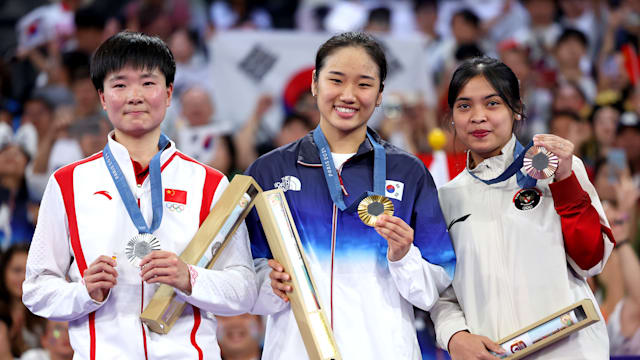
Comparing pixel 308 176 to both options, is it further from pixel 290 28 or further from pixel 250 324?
pixel 290 28

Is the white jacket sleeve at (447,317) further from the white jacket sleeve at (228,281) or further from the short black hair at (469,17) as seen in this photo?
the short black hair at (469,17)

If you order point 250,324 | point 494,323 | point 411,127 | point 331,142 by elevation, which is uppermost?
point 411,127

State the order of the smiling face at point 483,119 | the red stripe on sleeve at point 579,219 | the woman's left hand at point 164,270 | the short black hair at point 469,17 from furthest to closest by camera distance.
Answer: the short black hair at point 469,17 → the smiling face at point 483,119 → the red stripe on sleeve at point 579,219 → the woman's left hand at point 164,270

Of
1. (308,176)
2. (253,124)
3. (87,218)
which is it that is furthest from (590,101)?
(87,218)

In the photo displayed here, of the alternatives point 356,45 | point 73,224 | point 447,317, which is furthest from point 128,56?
point 447,317

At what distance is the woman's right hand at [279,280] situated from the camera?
3066 millimetres

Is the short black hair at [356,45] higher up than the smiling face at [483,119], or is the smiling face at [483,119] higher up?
the short black hair at [356,45]

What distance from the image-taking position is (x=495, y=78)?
11.5 ft

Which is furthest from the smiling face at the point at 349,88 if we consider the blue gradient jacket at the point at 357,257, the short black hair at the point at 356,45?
the blue gradient jacket at the point at 357,257

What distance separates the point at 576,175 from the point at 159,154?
1695mm

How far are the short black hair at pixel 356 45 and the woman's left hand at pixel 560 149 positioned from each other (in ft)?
2.36

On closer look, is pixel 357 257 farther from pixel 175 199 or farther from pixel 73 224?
pixel 73 224

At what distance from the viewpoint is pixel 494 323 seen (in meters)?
3.28

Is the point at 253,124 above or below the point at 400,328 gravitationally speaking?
above
